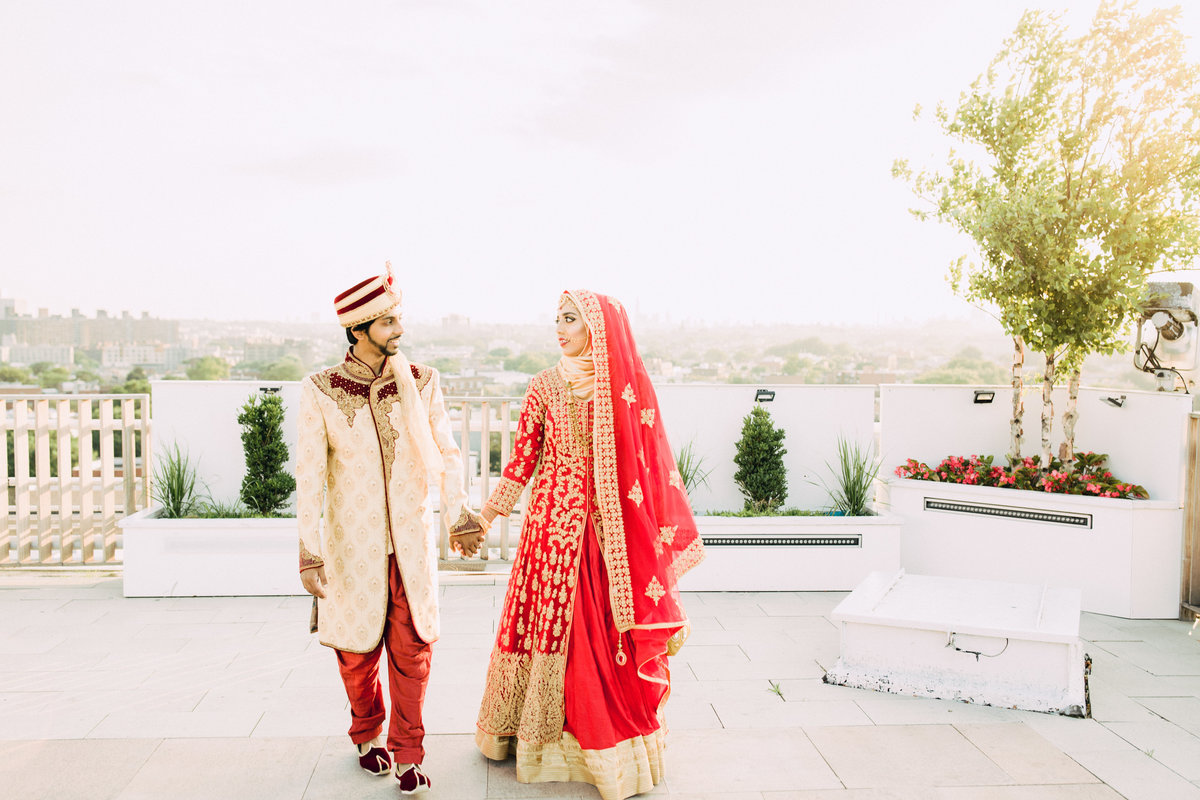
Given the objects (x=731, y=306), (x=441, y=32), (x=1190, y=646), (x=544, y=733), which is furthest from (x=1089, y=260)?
(x=731, y=306)

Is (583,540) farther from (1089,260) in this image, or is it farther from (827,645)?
(1089,260)

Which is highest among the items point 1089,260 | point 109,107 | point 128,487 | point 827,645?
→ point 109,107

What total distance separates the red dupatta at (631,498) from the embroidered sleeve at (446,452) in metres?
0.47

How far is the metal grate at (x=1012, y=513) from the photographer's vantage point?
4664mm

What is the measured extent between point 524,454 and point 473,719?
1.14 meters

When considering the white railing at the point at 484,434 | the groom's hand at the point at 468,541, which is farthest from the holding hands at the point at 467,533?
the white railing at the point at 484,434

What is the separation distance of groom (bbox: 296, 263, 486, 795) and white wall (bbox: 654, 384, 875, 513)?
3274 millimetres

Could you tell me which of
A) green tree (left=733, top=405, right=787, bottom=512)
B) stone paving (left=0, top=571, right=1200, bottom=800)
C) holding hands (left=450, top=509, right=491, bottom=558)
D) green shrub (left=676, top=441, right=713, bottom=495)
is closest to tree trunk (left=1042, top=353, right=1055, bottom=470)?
stone paving (left=0, top=571, right=1200, bottom=800)

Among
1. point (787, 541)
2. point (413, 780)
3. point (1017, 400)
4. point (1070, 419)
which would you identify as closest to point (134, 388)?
point (413, 780)

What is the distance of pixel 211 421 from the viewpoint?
525cm

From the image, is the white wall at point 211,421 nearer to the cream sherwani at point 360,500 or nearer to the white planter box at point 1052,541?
the cream sherwani at point 360,500

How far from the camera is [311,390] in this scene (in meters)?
2.43

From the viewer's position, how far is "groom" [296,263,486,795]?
2.41 metres

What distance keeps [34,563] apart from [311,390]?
417 centimetres
